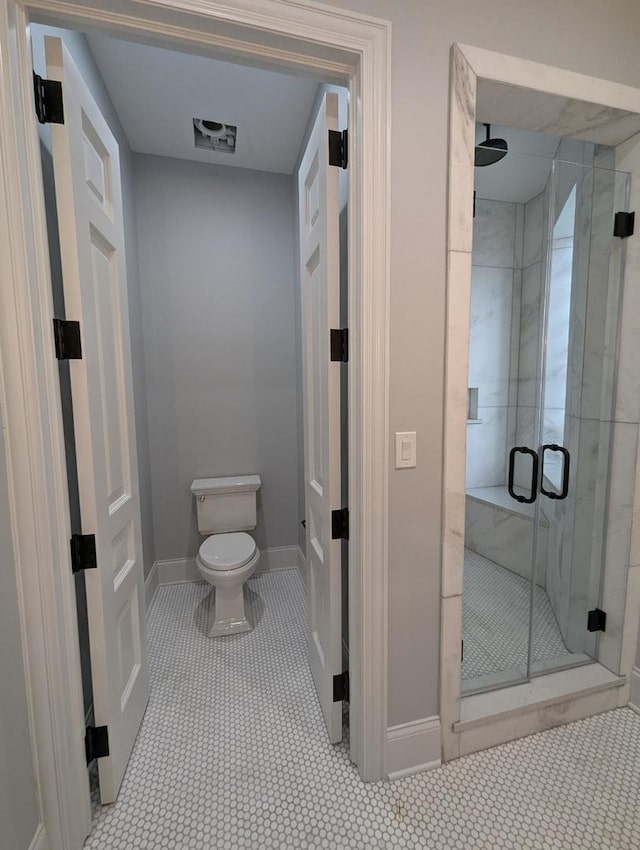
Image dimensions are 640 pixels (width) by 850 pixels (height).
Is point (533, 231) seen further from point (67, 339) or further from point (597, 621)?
point (67, 339)

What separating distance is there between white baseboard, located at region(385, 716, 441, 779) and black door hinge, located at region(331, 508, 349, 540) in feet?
2.22

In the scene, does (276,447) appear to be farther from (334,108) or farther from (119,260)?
(334,108)

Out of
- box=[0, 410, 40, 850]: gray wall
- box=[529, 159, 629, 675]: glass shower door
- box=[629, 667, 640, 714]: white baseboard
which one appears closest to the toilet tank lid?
box=[0, 410, 40, 850]: gray wall

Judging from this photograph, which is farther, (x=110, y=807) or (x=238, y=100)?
(x=238, y=100)

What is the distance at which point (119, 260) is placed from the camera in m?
1.39

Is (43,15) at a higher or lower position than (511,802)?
higher

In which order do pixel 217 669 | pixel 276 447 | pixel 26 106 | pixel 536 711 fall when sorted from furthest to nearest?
1. pixel 276 447
2. pixel 217 669
3. pixel 536 711
4. pixel 26 106

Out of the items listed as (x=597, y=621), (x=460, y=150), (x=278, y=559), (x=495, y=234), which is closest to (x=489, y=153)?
(x=460, y=150)

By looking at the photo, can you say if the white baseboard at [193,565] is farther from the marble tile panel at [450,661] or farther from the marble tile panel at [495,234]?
the marble tile panel at [495,234]

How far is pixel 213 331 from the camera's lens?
2461mm

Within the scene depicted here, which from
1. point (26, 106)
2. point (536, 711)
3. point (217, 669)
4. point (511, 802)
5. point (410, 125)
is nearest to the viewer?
point (26, 106)

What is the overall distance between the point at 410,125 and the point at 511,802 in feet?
7.14

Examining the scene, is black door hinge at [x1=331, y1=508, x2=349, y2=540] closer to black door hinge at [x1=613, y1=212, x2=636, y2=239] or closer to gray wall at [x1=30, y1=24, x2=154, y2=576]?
gray wall at [x1=30, y1=24, x2=154, y2=576]

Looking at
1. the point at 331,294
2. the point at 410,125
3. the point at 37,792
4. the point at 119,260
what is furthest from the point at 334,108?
the point at 37,792
